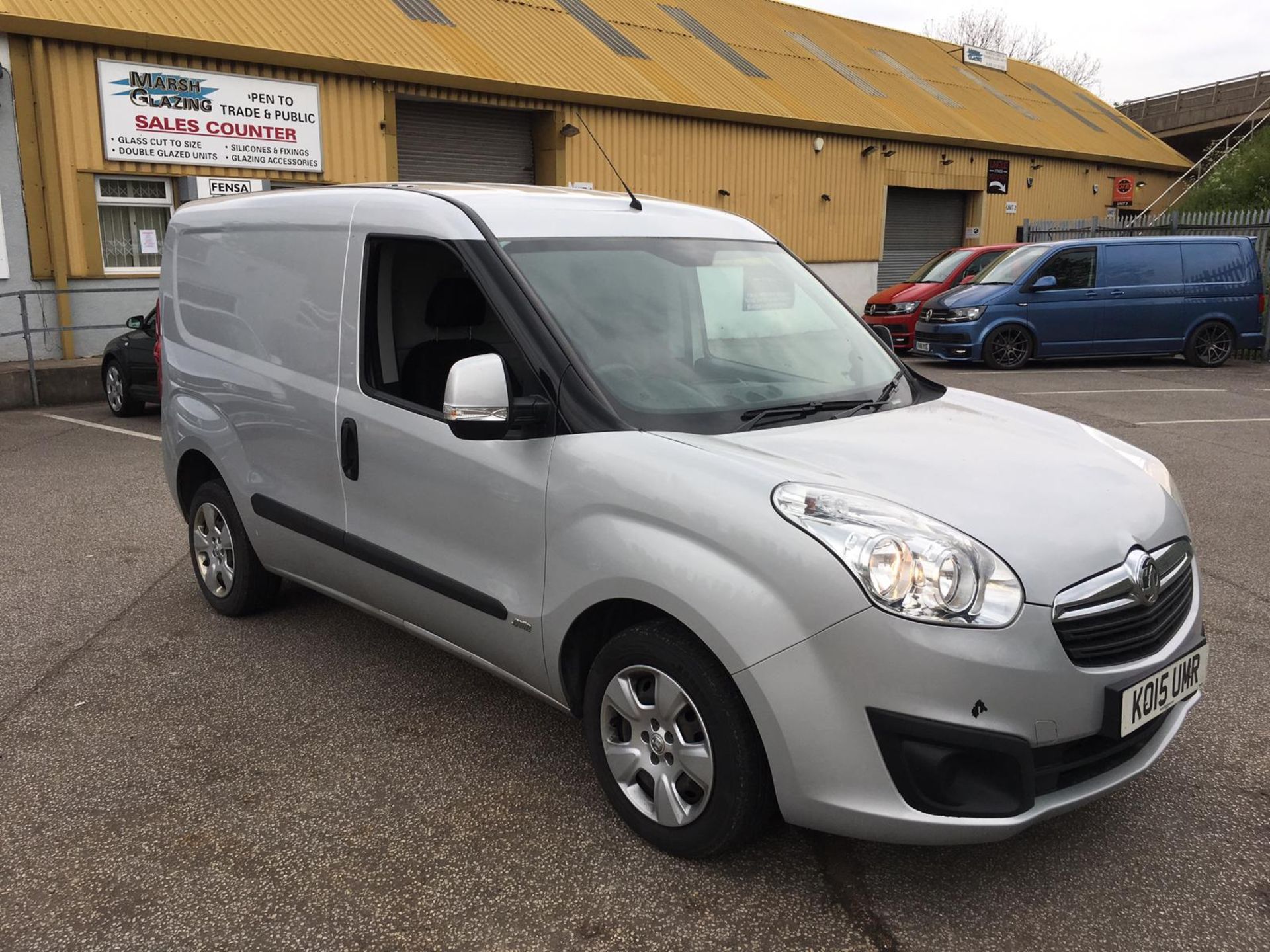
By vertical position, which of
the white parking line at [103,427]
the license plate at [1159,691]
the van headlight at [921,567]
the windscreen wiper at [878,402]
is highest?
the windscreen wiper at [878,402]

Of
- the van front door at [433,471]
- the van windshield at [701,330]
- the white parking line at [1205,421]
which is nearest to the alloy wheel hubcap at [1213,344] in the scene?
the white parking line at [1205,421]

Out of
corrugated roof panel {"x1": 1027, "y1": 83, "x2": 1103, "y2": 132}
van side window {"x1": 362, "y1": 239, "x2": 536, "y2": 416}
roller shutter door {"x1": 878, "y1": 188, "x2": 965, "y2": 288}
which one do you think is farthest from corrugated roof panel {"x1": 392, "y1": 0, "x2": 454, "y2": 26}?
corrugated roof panel {"x1": 1027, "y1": 83, "x2": 1103, "y2": 132}

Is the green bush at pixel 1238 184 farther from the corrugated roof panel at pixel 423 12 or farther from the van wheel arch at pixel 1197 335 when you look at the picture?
the corrugated roof panel at pixel 423 12

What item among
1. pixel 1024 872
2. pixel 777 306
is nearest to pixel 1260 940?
pixel 1024 872

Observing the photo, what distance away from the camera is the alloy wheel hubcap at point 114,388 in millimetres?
10609

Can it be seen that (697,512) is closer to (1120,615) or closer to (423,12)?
(1120,615)

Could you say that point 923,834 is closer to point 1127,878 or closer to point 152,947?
point 1127,878

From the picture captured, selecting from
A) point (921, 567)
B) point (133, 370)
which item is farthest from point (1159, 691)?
point (133, 370)

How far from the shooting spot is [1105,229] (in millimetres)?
18938

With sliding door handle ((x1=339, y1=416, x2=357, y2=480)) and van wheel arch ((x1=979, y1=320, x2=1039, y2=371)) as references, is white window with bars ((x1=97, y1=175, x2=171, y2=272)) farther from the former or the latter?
sliding door handle ((x1=339, y1=416, x2=357, y2=480))

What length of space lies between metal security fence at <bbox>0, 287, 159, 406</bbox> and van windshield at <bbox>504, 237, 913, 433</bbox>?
32.2ft

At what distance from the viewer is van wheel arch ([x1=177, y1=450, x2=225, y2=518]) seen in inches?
184

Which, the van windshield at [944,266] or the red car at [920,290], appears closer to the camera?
the red car at [920,290]

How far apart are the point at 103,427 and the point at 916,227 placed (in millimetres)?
20242
